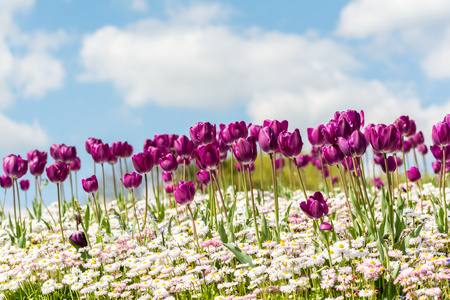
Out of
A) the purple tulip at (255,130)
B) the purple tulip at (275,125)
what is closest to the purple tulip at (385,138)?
the purple tulip at (275,125)

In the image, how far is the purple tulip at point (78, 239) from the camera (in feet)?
18.2

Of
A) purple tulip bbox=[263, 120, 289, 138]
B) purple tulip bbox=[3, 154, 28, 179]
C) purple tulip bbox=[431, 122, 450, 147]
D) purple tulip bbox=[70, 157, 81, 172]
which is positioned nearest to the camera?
purple tulip bbox=[431, 122, 450, 147]

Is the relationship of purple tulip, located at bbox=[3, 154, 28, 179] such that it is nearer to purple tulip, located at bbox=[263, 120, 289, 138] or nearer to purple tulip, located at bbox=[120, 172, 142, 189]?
purple tulip, located at bbox=[120, 172, 142, 189]

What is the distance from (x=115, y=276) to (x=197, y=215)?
2.19m

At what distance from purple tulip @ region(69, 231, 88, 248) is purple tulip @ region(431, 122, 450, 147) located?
13.8 ft

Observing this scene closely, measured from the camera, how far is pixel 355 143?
427cm

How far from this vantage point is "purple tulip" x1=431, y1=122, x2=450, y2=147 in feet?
16.0

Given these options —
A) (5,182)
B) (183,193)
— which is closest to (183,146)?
(183,193)

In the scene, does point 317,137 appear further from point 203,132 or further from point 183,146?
point 183,146

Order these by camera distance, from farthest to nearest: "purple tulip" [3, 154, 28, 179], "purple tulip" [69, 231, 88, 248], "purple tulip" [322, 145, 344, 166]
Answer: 1. "purple tulip" [3, 154, 28, 179]
2. "purple tulip" [69, 231, 88, 248]
3. "purple tulip" [322, 145, 344, 166]

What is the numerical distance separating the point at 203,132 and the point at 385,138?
2.09 metres

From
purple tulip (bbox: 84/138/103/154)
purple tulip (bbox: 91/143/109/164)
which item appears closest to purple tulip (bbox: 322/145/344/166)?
purple tulip (bbox: 91/143/109/164)

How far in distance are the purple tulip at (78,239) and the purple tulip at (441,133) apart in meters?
4.20

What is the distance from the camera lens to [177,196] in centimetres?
497
